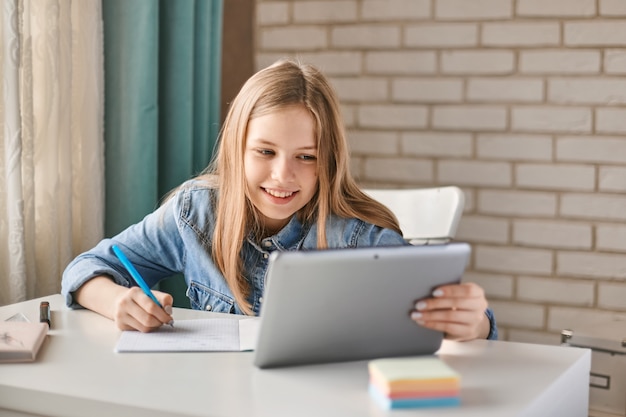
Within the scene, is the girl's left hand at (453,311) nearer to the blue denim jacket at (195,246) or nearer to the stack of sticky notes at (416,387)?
the stack of sticky notes at (416,387)

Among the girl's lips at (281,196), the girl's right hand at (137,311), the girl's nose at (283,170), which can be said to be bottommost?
the girl's right hand at (137,311)

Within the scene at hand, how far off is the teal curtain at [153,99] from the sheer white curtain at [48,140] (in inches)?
3.2

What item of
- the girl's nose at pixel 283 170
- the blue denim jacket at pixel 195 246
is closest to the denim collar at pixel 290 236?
the blue denim jacket at pixel 195 246

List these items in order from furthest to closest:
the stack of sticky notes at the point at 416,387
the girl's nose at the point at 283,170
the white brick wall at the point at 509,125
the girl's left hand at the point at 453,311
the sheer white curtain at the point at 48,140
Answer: the white brick wall at the point at 509,125
the sheer white curtain at the point at 48,140
the girl's nose at the point at 283,170
the girl's left hand at the point at 453,311
the stack of sticky notes at the point at 416,387

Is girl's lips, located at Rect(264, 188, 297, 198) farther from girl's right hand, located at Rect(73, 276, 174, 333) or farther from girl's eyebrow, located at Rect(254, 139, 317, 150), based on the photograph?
girl's right hand, located at Rect(73, 276, 174, 333)

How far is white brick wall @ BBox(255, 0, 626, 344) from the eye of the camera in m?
2.45

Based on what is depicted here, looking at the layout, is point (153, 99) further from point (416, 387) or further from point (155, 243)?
point (416, 387)

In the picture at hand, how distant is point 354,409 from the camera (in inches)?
37.2

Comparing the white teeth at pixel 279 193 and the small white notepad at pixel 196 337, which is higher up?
the white teeth at pixel 279 193

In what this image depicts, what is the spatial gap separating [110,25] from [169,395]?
4.46 feet

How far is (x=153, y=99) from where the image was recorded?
2.16 metres

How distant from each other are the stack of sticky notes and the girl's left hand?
15cm

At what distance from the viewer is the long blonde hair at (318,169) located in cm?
158

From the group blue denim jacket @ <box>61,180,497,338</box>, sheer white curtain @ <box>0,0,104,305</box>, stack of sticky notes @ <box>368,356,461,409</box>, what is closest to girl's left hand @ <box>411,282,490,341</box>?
stack of sticky notes @ <box>368,356,461,409</box>
